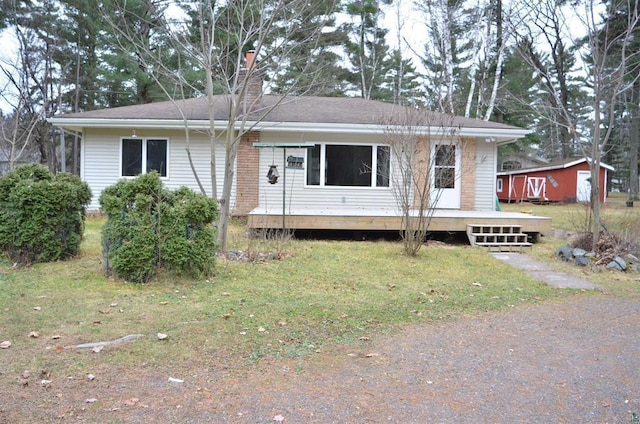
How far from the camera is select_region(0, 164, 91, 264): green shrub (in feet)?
20.7

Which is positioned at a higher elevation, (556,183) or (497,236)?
(556,183)

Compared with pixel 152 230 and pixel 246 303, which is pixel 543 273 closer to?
pixel 246 303

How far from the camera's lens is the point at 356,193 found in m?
12.3

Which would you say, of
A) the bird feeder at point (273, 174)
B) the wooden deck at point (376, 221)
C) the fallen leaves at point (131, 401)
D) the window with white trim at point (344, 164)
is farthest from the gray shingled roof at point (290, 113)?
the fallen leaves at point (131, 401)

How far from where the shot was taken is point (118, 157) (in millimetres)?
12266

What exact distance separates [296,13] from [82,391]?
6.71 metres

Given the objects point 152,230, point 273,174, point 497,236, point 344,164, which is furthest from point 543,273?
point 273,174

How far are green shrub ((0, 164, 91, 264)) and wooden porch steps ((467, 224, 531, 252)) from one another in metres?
7.31

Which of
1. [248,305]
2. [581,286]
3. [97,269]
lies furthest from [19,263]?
[581,286]

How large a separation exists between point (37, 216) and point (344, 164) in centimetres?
750

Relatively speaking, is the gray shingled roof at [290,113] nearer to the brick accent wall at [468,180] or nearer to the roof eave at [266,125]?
the roof eave at [266,125]

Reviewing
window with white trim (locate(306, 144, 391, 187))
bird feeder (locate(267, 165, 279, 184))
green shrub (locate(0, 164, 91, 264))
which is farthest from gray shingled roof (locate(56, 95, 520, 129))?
green shrub (locate(0, 164, 91, 264))

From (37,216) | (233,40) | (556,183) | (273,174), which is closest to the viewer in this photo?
(37,216)

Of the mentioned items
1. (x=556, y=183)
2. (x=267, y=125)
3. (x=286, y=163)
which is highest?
(x=267, y=125)
